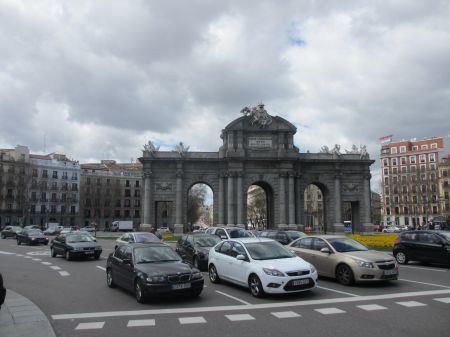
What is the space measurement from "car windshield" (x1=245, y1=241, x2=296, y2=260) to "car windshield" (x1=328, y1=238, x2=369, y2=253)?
254 cm

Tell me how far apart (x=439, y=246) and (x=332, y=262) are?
7.48 m

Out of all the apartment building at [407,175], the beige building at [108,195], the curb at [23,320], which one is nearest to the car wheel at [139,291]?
the curb at [23,320]

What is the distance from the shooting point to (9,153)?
9306cm

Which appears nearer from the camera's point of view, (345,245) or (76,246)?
(345,245)

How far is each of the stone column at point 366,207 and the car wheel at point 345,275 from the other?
41264 millimetres

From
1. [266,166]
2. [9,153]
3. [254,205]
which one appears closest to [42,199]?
[9,153]

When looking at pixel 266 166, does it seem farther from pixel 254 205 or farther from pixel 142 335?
pixel 254 205

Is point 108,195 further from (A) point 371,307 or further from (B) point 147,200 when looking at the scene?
(A) point 371,307

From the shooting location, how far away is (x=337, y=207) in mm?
52875

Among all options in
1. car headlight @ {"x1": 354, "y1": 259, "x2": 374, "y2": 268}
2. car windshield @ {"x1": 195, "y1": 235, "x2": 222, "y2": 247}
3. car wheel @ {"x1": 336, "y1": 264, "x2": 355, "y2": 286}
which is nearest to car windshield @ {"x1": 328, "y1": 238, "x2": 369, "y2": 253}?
car wheel @ {"x1": 336, "y1": 264, "x2": 355, "y2": 286}

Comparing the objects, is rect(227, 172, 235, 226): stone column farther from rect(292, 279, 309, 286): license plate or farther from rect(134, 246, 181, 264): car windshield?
rect(292, 279, 309, 286): license plate

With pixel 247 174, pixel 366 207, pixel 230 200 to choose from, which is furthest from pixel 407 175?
pixel 230 200

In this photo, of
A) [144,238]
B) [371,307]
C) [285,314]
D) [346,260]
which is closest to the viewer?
[285,314]

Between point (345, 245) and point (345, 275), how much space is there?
1.35 meters
